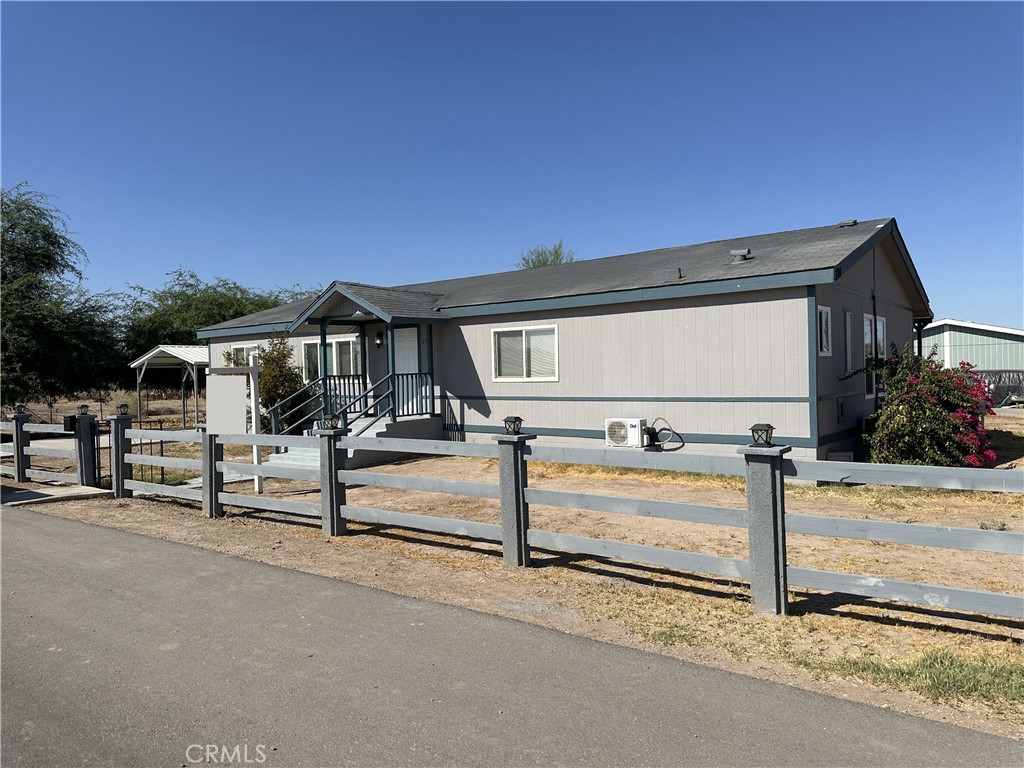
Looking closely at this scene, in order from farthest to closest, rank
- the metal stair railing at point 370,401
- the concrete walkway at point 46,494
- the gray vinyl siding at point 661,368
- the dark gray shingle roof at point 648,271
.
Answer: the metal stair railing at point 370,401
the dark gray shingle roof at point 648,271
the gray vinyl siding at point 661,368
the concrete walkway at point 46,494

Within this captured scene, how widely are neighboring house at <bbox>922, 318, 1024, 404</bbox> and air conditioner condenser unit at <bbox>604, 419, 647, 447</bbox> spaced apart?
29103 millimetres

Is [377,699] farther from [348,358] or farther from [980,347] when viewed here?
[980,347]

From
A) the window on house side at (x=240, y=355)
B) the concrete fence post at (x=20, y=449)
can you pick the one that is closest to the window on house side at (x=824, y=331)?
the concrete fence post at (x=20, y=449)

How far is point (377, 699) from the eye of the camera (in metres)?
3.56

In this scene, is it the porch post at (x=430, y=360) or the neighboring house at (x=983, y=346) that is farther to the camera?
the neighboring house at (x=983, y=346)

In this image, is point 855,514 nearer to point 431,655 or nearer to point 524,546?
point 524,546

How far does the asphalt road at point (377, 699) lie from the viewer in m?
3.04

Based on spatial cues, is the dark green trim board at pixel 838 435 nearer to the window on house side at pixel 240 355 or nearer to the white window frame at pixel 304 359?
the white window frame at pixel 304 359

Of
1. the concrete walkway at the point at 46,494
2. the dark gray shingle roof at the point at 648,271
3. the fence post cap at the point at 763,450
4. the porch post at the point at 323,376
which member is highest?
the dark gray shingle roof at the point at 648,271

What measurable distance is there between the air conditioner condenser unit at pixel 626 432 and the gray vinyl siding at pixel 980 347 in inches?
1195

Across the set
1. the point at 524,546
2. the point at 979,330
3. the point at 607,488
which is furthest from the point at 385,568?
the point at 979,330

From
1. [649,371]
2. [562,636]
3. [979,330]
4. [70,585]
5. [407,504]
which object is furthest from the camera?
[979,330]

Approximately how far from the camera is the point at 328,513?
7297mm

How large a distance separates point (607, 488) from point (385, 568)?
16.4ft
